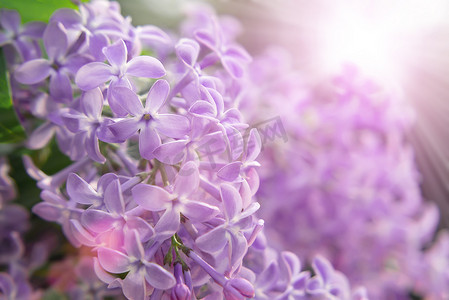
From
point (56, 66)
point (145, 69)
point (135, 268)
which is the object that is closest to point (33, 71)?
point (56, 66)

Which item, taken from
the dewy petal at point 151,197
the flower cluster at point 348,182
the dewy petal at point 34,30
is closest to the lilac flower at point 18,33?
the dewy petal at point 34,30

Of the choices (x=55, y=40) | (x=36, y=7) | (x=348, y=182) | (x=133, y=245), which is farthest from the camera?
(x=348, y=182)

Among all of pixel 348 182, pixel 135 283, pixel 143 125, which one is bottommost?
pixel 348 182

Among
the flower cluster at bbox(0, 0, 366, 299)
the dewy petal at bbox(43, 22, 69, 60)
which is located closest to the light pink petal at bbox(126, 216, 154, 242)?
the flower cluster at bbox(0, 0, 366, 299)

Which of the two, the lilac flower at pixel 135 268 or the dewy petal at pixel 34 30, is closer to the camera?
the lilac flower at pixel 135 268

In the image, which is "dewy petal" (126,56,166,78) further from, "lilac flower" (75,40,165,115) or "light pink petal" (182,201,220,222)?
"light pink petal" (182,201,220,222)

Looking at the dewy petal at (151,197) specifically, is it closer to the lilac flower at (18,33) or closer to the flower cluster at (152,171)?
the flower cluster at (152,171)

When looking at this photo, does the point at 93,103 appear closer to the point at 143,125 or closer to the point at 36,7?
the point at 143,125
